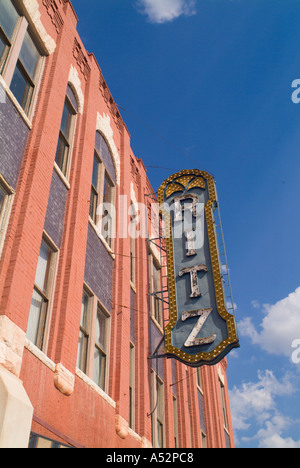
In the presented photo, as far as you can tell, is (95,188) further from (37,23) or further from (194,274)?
(37,23)

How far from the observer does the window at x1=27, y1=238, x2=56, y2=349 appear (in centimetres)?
984

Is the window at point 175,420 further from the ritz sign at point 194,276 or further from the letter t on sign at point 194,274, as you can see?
the letter t on sign at point 194,274

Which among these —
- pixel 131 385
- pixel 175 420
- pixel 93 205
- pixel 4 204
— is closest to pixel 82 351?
pixel 131 385

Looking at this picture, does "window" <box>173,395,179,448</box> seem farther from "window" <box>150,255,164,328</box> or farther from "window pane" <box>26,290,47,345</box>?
"window pane" <box>26,290,47,345</box>

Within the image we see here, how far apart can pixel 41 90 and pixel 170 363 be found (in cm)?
1154

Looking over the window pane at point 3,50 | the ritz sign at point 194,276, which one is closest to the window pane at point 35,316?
the ritz sign at point 194,276

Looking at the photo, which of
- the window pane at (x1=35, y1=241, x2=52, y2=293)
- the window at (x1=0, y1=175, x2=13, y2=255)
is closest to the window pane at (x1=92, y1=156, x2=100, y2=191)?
the window pane at (x1=35, y1=241, x2=52, y2=293)

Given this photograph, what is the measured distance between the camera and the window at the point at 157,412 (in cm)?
1558

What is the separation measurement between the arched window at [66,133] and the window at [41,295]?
2.85 metres

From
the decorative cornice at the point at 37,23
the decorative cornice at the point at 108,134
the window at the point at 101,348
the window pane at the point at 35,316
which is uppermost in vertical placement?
the decorative cornice at the point at 108,134

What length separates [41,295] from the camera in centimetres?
1038

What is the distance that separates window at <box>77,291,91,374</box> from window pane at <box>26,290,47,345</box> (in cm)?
190

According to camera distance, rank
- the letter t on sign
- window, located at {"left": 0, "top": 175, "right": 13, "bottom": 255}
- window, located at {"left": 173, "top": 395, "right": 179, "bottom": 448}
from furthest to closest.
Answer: window, located at {"left": 173, "top": 395, "right": 179, "bottom": 448}, the letter t on sign, window, located at {"left": 0, "top": 175, "right": 13, "bottom": 255}

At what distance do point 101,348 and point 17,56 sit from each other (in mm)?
7910
